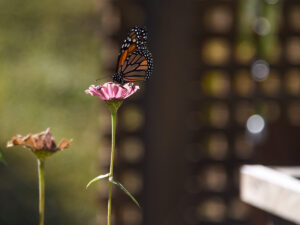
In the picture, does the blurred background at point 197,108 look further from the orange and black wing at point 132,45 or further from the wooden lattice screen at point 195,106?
Result: the orange and black wing at point 132,45

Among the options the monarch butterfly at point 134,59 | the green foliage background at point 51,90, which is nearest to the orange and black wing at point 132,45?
the monarch butterfly at point 134,59

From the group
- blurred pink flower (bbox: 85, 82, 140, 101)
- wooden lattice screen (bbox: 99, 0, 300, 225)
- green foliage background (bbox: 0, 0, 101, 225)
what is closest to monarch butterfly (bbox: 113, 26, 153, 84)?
blurred pink flower (bbox: 85, 82, 140, 101)

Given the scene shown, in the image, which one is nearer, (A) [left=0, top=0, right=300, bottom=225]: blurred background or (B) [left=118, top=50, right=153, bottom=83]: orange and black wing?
(B) [left=118, top=50, right=153, bottom=83]: orange and black wing

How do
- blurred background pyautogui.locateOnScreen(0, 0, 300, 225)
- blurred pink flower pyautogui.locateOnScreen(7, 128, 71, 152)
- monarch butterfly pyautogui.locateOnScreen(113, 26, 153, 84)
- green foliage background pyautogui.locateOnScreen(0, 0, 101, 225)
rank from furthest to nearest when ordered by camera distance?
green foliage background pyautogui.locateOnScreen(0, 0, 101, 225), blurred background pyautogui.locateOnScreen(0, 0, 300, 225), monarch butterfly pyautogui.locateOnScreen(113, 26, 153, 84), blurred pink flower pyautogui.locateOnScreen(7, 128, 71, 152)

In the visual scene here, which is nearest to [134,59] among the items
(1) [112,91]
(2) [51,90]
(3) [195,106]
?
(1) [112,91]

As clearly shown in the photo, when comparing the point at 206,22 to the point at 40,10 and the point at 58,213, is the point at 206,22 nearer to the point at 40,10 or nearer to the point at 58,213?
the point at 58,213

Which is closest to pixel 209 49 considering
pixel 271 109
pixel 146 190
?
pixel 271 109

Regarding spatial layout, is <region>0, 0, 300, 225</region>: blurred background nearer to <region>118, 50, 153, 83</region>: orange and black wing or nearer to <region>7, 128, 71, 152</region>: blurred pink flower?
<region>118, 50, 153, 83</region>: orange and black wing
